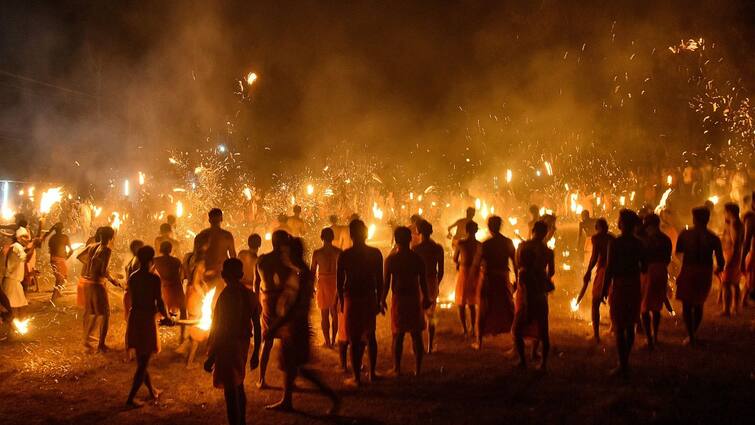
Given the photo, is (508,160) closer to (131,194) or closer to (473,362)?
(131,194)

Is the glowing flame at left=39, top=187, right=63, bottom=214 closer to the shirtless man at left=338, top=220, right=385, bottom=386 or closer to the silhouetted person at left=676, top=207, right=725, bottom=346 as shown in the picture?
the shirtless man at left=338, top=220, right=385, bottom=386

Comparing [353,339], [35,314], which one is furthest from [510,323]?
[35,314]

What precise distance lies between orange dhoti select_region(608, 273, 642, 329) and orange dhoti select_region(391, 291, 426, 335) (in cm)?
209

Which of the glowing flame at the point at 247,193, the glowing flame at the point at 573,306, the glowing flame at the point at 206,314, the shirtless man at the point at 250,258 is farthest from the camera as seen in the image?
the glowing flame at the point at 247,193

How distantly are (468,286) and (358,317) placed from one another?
2.35 m

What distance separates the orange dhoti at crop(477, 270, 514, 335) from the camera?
23.1ft

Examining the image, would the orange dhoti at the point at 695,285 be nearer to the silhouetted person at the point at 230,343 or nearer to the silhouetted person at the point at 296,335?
the silhouetted person at the point at 296,335

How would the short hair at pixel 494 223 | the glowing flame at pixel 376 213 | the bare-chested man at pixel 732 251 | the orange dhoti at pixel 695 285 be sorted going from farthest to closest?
the glowing flame at pixel 376 213, the bare-chested man at pixel 732 251, the orange dhoti at pixel 695 285, the short hair at pixel 494 223

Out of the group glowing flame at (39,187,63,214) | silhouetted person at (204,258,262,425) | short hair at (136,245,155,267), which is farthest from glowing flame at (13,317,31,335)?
glowing flame at (39,187,63,214)

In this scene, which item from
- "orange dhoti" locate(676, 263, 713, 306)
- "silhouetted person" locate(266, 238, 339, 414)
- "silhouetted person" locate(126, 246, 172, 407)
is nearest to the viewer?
"silhouetted person" locate(266, 238, 339, 414)

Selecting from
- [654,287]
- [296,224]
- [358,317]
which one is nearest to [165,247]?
[358,317]

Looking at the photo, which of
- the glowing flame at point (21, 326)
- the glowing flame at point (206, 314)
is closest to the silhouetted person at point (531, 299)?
the glowing flame at point (206, 314)

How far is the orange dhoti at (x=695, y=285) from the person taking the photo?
732 cm

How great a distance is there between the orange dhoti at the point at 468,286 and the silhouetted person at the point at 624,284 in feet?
6.32
